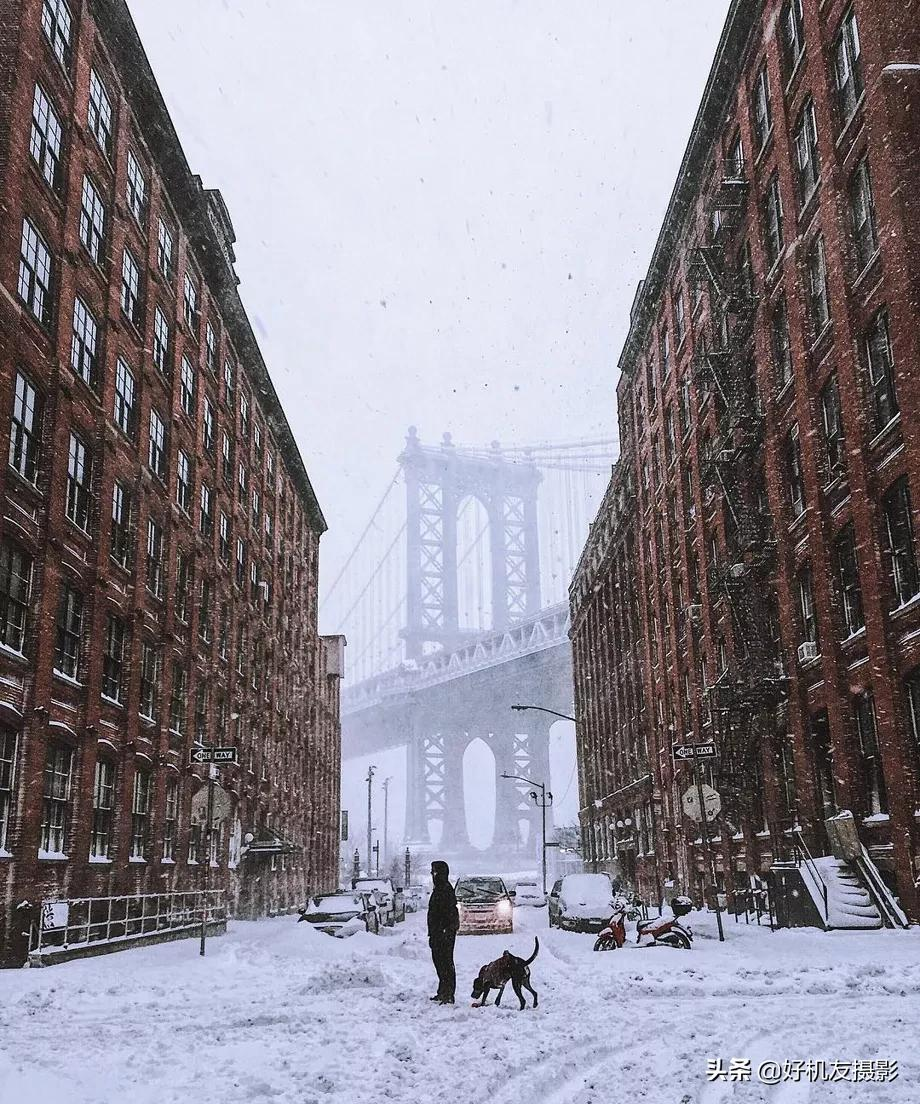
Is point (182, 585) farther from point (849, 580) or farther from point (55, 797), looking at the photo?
point (849, 580)

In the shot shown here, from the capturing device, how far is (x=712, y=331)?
38406 millimetres

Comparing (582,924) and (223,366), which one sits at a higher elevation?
(223,366)

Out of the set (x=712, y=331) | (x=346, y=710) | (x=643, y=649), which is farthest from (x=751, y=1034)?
(x=346, y=710)

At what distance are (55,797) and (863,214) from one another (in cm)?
2139

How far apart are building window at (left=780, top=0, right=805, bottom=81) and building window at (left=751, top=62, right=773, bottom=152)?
183 centimetres

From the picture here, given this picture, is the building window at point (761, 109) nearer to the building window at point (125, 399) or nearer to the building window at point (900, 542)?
the building window at point (900, 542)

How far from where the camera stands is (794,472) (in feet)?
99.3

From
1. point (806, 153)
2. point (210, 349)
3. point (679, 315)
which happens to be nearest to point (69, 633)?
point (210, 349)

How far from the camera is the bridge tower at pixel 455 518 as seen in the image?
156 metres

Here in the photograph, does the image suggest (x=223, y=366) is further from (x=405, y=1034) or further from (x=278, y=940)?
(x=405, y=1034)

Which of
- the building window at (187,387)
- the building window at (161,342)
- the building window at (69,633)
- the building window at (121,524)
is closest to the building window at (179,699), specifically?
the building window at (121,524)

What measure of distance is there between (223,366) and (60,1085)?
1455 inches

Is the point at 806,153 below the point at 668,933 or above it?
above

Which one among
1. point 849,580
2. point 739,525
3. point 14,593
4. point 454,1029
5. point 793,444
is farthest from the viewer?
point 739,525
